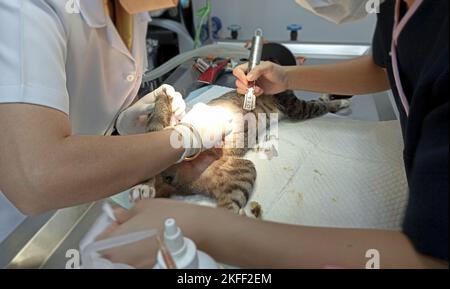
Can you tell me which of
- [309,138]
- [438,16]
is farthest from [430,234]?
[309,138]

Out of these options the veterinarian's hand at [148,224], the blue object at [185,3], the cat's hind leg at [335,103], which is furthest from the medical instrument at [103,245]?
the blue object at [185,3]

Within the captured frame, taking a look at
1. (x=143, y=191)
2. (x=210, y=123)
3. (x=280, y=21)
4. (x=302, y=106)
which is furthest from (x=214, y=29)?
(x=143, y=191)

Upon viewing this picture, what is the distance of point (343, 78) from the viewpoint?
1.14m

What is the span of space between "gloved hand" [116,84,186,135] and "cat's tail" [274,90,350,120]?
0.43 m

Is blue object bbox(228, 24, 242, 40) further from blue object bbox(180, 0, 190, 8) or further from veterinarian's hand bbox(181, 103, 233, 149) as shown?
veterinarian's hand bbox(181, 103, 233, 149)

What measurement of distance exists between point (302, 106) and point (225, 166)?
0.47 metres

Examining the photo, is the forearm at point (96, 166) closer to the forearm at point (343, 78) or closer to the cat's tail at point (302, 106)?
the forearm at point (343, 78)

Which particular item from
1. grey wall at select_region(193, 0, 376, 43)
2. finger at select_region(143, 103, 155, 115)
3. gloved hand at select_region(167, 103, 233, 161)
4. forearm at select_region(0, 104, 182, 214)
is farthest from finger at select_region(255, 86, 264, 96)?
grey wall at select_region(193, 0, 376, 43)

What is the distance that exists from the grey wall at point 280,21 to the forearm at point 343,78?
765 millimetres

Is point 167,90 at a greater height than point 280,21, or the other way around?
point 280,21

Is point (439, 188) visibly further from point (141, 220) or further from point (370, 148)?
point (370, 148)

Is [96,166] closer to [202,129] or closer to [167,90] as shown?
[202,129]

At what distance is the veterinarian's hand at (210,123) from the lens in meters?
0.98
